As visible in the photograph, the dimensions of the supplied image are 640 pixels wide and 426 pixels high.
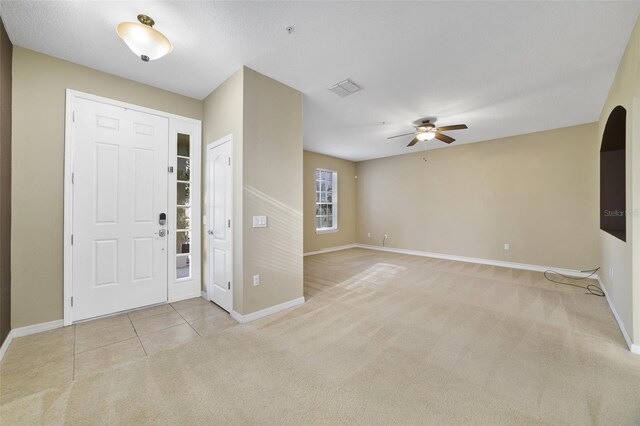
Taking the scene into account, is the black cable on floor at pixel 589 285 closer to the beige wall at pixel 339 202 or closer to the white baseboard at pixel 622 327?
the white baseboard at pixel 622 327

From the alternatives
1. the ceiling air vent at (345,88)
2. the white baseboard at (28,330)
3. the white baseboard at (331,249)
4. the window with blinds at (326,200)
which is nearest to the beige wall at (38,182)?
the white baseboard at (28,330)

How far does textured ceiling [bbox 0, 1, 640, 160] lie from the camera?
6.70 ft

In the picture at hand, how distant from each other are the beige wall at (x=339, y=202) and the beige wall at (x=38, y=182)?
189 inches

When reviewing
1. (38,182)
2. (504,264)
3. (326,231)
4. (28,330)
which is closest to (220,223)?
(38,182)

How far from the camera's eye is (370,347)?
2348 millimetres

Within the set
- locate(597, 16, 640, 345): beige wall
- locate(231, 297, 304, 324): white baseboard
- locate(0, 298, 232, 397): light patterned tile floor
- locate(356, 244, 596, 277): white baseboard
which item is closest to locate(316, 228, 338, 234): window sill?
locate(356, 244, 596, 277): white baseboard

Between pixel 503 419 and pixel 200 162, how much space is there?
4.06 meters

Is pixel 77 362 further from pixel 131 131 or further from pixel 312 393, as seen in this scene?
pixel 131 131

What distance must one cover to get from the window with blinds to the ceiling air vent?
383 centimetres

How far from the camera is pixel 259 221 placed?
300 cm

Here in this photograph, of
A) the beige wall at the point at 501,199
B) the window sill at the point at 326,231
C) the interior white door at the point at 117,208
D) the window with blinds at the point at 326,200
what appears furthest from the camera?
the window with blinds at the point at 326,200

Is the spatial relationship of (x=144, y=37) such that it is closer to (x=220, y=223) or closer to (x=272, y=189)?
(x=272, y=189)

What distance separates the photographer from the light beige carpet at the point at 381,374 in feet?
5.20

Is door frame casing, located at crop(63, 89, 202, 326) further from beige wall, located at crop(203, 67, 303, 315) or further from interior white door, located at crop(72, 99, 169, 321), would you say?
beige wall, located at crop(203, 67, 303, 315)
